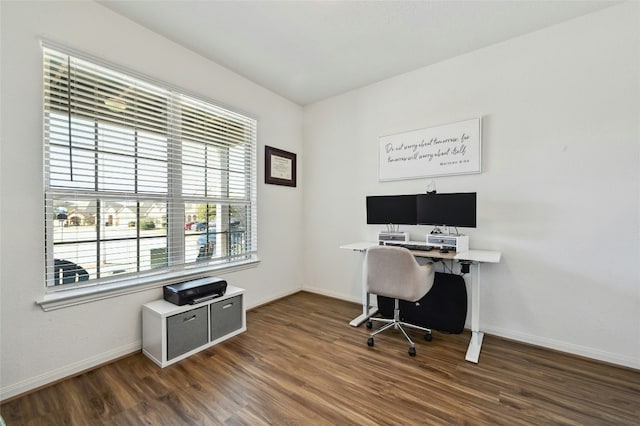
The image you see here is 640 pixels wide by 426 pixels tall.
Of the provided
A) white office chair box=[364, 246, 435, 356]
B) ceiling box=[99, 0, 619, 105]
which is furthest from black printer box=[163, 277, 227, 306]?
ceiling box=[99, 0, 619, 105]

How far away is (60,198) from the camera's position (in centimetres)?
199

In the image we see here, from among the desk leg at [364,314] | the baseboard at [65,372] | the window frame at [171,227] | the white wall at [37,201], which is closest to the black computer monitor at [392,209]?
the desk leg at [364,314]

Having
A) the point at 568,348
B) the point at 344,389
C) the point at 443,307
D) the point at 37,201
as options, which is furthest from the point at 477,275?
the point at 37,201

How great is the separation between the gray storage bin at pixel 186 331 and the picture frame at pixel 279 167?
182 centimetres

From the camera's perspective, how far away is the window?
200 centimetres

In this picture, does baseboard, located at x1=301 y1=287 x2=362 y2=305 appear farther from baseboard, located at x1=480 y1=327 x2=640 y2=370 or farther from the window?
baseboard, located at x1=480 y1=327 x2=640 y2=370

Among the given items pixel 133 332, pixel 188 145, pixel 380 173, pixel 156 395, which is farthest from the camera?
pixel 380 173

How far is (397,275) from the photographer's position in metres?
2.30

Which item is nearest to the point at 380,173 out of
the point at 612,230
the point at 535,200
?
the point at 535,200

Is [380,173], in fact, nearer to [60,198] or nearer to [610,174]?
[610,174]

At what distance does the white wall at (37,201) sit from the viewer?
176 centimetres

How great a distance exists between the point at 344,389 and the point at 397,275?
95 centimetres

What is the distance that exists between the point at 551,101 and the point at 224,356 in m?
3.60

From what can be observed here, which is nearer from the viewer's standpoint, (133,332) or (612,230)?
(612,230)
